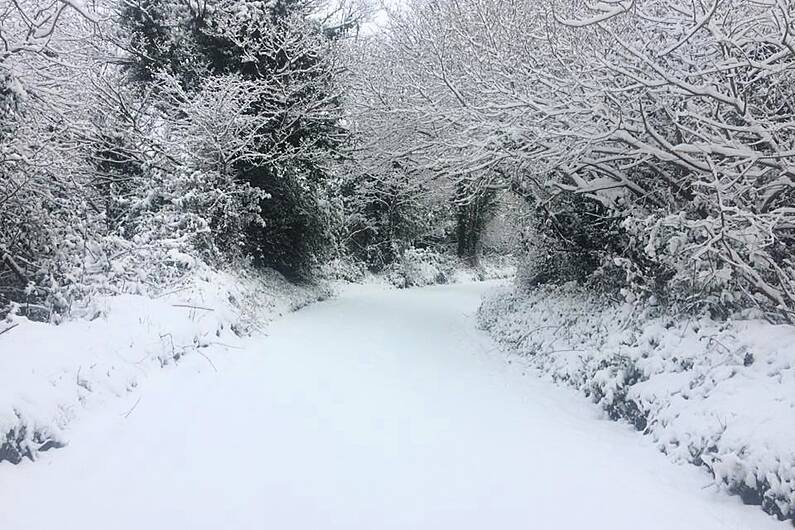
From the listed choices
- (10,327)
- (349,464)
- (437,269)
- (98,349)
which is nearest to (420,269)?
(437,269)

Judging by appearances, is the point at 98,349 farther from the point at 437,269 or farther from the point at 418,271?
the point at 437,269

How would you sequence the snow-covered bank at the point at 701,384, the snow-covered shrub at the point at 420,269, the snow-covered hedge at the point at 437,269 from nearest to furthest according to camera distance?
the snow-covered bank at the point at 701,384 → the snow-covered shrub at the point at 420,269 → the snow-covered hedge at the point at 437,269

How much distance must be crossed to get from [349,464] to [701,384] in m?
3.40

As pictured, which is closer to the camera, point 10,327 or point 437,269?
point 10,327

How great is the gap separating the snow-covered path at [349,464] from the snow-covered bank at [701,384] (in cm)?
21

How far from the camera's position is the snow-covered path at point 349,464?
3.44 m

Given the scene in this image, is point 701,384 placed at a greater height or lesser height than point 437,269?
greater

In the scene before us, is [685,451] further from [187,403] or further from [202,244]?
[202,244]

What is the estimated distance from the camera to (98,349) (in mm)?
5543

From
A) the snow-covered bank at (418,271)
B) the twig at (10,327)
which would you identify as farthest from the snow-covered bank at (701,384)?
the snow-covered bank at (418,271)

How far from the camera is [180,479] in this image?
12.5ft

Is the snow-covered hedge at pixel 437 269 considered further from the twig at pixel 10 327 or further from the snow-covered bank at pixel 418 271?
the twig at pixel 10 327

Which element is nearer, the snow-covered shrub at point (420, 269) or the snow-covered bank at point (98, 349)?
the snow-covered bank at point (98, 349)

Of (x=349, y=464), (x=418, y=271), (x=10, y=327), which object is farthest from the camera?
(x=418, y=271)
